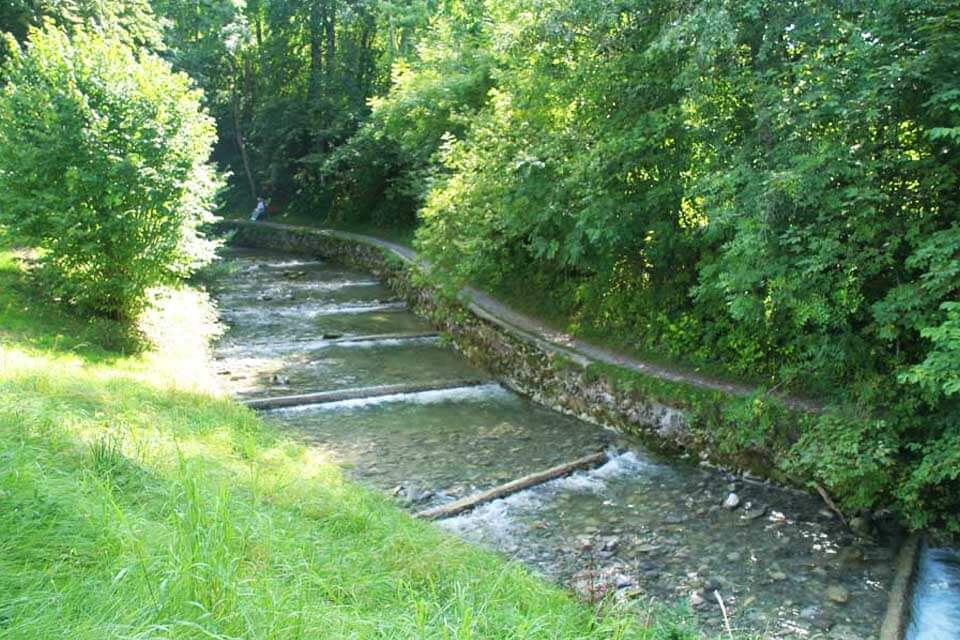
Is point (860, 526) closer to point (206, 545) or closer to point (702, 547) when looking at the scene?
point (702, 547)

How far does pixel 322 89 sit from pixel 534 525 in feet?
98.4

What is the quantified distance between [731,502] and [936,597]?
2.13 m

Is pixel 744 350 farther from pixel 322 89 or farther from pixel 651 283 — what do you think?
pixel 322 89

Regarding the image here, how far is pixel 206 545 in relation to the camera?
12.4 ft

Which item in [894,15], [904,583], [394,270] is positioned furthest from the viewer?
[394,270]

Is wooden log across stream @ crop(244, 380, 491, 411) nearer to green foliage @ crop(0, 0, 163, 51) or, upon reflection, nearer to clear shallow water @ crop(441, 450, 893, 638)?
clear shallow water @ crop(441, 450, 893, 638)

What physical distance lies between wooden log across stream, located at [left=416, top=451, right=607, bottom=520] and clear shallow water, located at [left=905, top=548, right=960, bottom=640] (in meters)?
3.65

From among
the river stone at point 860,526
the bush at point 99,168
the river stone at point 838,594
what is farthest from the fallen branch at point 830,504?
the bush at point 99,168

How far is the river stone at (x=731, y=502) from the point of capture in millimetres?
7645

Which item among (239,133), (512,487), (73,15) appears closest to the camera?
(512,487)

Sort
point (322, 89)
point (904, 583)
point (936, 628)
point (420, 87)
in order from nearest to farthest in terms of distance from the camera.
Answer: point (936, 628) → point (904, 583) → point (420, 87) → point (322, 89)

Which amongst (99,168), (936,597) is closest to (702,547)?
(936,597)

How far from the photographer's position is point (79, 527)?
152 inches

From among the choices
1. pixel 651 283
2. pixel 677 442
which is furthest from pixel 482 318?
pixel 677 442
